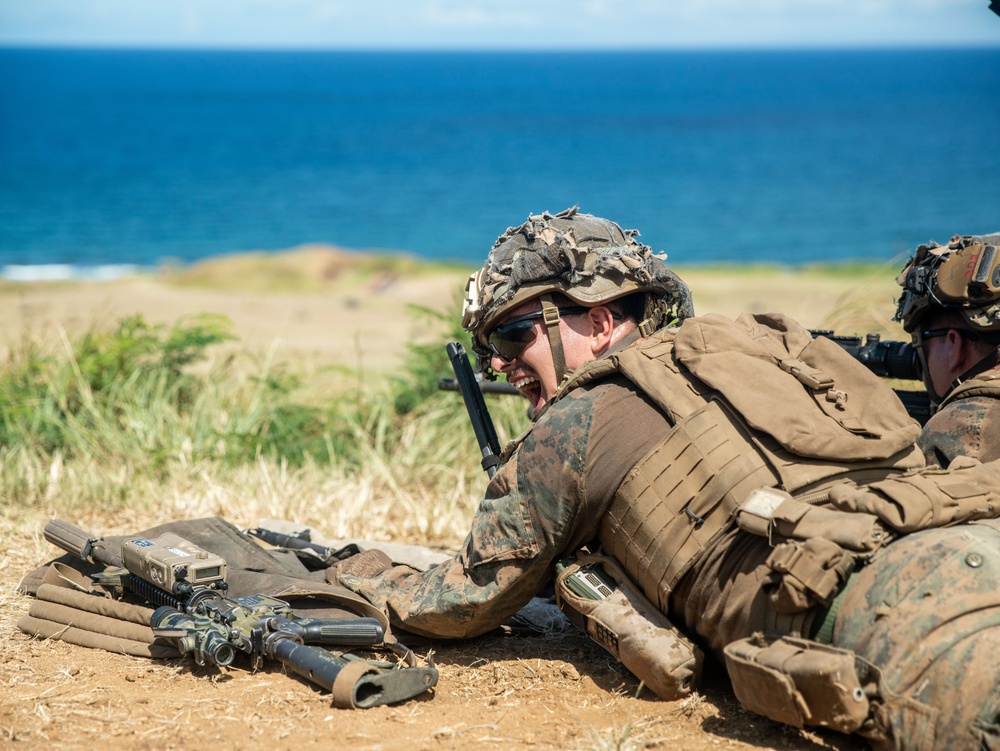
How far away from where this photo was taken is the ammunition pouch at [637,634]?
3.46m

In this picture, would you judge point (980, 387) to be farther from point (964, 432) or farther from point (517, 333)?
point (517, 333)

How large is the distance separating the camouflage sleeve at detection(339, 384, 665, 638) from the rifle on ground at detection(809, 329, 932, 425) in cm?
188

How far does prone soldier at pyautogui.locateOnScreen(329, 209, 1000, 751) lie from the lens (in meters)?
2.89

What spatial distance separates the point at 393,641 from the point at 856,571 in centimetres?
169

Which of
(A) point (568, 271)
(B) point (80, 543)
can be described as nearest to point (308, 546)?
(B) point (80, 543)

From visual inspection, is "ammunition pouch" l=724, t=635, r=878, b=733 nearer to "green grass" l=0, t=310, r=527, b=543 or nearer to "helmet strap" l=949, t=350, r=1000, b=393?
"helmet strap" l=949, t=350, r=1000, b=393

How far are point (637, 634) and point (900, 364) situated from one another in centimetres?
222

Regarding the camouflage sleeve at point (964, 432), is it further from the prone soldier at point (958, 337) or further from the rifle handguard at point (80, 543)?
the rifle handguard at point (80, 543)

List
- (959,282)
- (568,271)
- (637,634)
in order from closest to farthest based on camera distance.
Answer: (637,634) → (568,271) → (959,282)

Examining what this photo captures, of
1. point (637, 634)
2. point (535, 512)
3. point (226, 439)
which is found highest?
point (535, 512)

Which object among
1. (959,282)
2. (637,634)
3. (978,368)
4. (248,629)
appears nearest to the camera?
(637,634)

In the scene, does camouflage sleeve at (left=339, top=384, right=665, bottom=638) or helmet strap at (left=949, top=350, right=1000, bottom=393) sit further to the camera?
helmet strap at (left=949, top=350, right=1000, bottom=393)

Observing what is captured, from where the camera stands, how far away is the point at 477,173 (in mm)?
58469

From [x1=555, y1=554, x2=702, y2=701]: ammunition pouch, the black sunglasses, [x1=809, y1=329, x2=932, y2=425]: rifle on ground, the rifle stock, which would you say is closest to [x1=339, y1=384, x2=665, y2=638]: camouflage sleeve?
[x1=555, y1=554, x2=702, y2=701]: ammunition pouch
